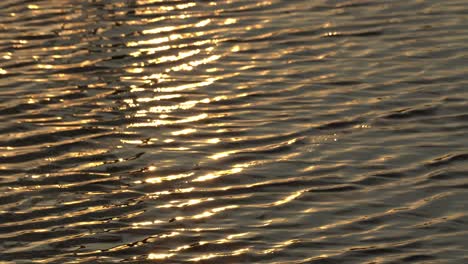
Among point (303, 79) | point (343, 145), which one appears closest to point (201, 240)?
point (343, 145)

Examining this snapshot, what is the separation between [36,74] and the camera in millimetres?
14078

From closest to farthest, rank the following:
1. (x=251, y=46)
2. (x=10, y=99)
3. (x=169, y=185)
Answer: (x=169, y=185)
(x=10, y=99)
(x=251, y=46)

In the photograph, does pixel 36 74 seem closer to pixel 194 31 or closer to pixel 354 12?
pixel 194 31

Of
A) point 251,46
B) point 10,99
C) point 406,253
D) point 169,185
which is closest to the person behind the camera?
point 406,253

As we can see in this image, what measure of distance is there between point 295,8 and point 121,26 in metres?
2.08

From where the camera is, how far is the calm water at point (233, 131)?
395 inches

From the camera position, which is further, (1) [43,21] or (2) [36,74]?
(1) [43,21]

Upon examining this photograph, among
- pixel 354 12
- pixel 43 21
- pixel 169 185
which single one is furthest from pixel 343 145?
pixel 43 21

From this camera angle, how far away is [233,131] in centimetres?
1223

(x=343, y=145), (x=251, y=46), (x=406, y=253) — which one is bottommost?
(x=406, y=253)

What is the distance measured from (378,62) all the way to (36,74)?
3599 mm

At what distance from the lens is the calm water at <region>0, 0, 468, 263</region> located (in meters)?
10.0

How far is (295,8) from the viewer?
624 inches

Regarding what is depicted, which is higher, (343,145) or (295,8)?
(295,8)
